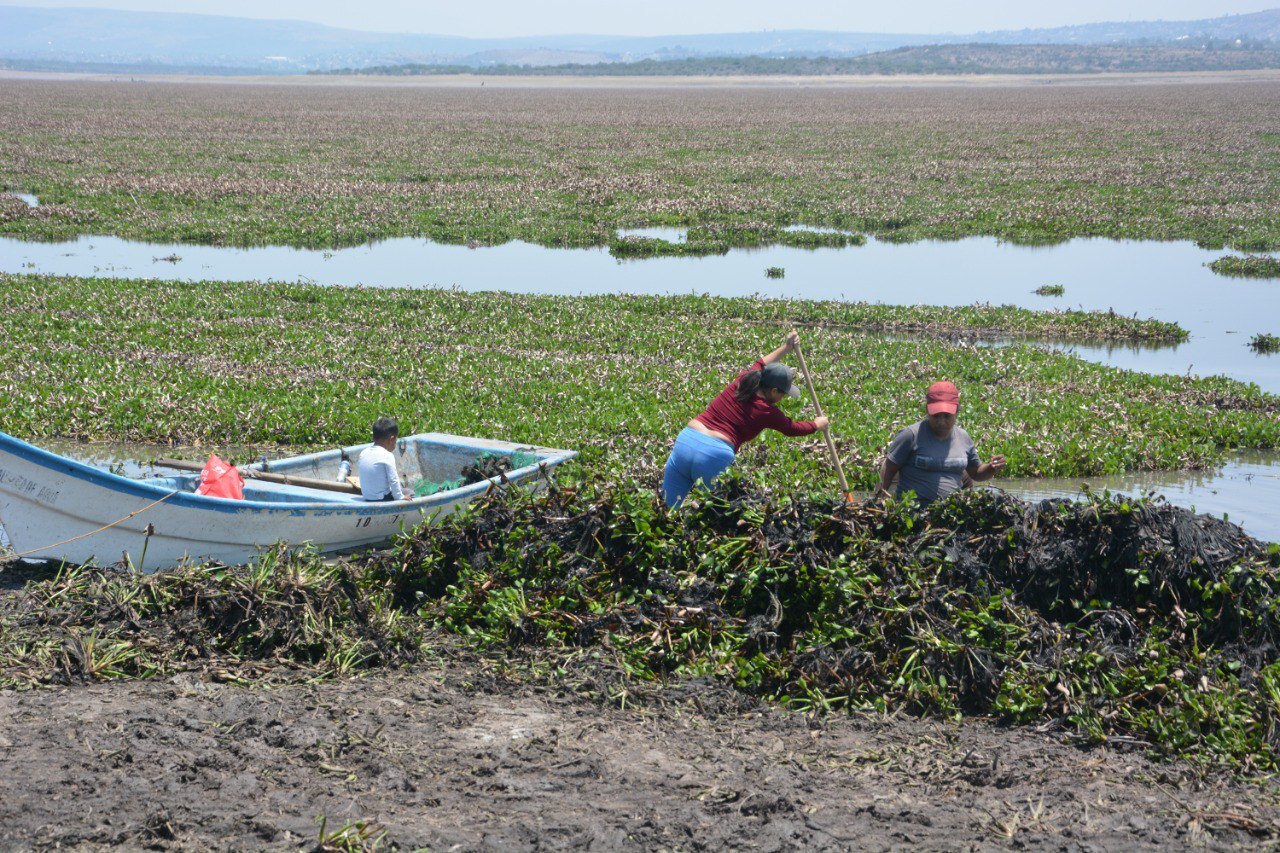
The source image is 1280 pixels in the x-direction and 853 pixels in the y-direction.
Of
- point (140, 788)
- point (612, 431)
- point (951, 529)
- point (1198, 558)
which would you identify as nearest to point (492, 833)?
point (140, 788)

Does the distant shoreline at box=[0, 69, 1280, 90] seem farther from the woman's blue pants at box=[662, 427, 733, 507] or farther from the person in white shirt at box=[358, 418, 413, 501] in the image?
the woman's blue pants at box=[662, 427, 733, 507]

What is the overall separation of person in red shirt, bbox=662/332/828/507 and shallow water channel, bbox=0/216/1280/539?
39.2ft

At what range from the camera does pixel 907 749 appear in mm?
6703

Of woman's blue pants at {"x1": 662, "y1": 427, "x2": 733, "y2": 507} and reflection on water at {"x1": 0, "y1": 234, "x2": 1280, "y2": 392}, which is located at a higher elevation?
woman's blue pants at {"x1": 662, "y1": 427, "x2": 733, "y2": 507}

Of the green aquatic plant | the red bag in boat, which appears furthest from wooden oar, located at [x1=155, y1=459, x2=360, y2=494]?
the green aquatic plant

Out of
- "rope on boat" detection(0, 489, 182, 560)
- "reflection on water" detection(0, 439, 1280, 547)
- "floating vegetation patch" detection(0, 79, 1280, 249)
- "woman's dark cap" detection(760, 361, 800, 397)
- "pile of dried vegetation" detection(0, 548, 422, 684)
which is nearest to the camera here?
"pile of dried vegetation" detection(0, 548, 422, 684)

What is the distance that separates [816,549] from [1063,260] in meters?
25.0

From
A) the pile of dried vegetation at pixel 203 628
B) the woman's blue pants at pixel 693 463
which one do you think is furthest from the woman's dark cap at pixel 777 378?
the pile of dried vegetation at pixel 203 628

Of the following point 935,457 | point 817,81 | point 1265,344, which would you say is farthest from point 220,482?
point 817,81

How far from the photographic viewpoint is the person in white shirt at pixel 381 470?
407 inches

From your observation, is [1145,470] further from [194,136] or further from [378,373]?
[194,136]

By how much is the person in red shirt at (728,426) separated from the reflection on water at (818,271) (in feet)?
42.4

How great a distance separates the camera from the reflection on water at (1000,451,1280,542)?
12727 millimetres

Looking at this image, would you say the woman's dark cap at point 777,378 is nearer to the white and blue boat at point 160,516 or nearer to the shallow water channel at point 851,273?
the white and blue boat at point 160,516
